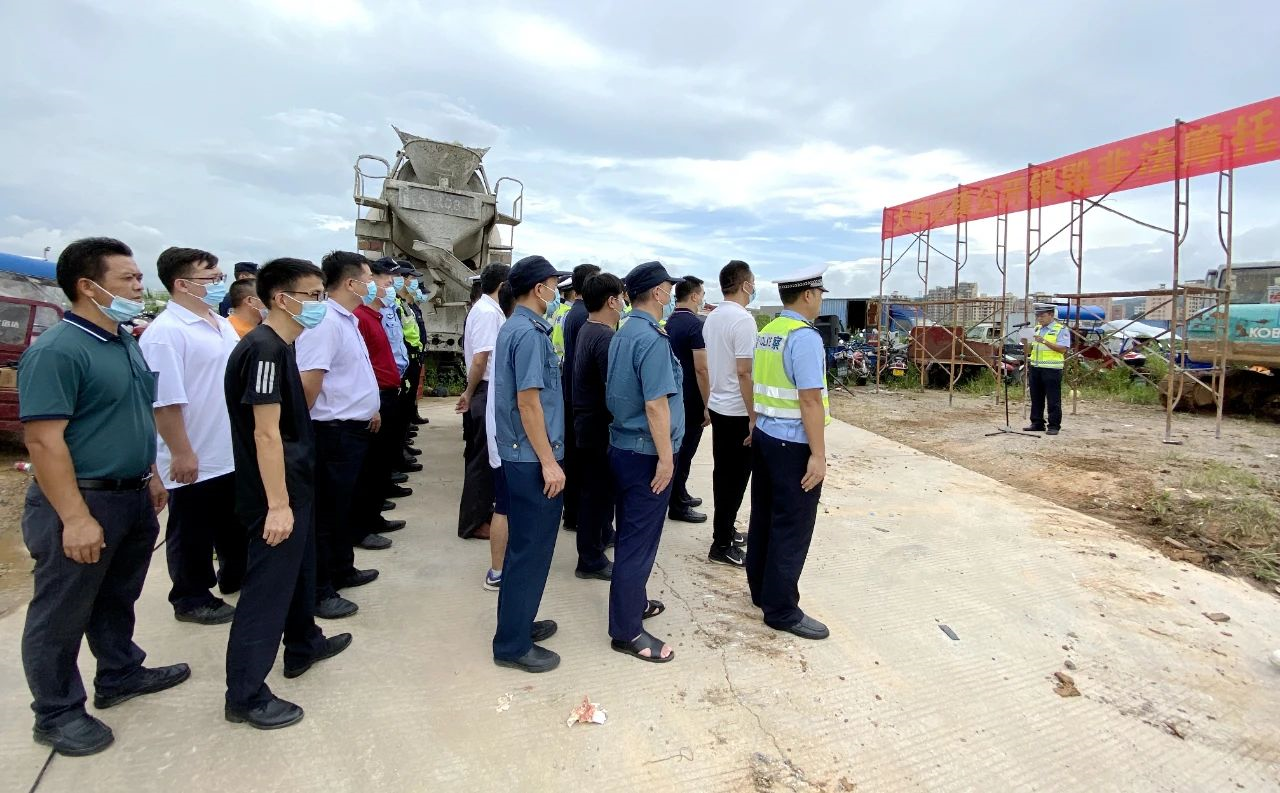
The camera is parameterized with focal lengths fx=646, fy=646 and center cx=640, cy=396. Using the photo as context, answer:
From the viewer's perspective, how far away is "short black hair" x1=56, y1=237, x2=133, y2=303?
6.48ft

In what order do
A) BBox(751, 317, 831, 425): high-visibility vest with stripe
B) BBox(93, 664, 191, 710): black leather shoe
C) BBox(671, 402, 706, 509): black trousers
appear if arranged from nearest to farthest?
BBox(93, 664, 191, 710): black leather shoe, BBox(751, 317, 831, 425): high-visibility vest with stripe, BBox(671, 402, 706, 509): black trousers

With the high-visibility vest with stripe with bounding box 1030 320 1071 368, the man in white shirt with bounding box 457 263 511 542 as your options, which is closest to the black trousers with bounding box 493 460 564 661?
the man in white shirt with bounding box 457 263 511 542

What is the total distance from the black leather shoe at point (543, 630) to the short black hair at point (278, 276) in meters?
1.66

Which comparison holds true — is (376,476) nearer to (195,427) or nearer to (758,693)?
(195,427)

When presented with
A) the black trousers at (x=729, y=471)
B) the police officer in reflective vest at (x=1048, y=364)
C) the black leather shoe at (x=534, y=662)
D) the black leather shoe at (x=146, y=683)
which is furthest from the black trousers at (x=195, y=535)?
the police officer in reflective vest at (x=1048, y=364)

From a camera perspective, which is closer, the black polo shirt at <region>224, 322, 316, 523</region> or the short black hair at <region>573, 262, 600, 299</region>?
the black polo shirt at <region>224, 322, 316, 523</region>

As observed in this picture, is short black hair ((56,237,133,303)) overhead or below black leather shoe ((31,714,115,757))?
overhead

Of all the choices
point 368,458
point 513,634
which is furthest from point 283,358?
point 368,458

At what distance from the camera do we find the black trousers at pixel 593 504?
3.50m

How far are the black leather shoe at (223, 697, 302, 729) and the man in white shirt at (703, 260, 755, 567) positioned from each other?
2282 mm

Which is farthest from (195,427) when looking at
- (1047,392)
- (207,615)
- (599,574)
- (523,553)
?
(1047,392)

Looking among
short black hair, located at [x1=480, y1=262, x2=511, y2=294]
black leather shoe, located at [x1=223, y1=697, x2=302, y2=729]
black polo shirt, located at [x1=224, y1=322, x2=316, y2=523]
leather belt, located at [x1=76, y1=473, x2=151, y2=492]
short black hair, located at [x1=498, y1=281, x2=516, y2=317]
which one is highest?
short black hair, located at [x1=480, y1=262, x2=511, y2=294]

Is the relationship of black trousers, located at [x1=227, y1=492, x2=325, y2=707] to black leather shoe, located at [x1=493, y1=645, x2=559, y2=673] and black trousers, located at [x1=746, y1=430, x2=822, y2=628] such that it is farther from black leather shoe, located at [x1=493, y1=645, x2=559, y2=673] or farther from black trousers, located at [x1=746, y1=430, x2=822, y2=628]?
black trousers, located at [x1=746, y1=430, x2=822, y2=628]

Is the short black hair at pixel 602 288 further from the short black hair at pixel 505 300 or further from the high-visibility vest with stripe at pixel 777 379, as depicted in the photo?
the short black hair at pixel 505 300
